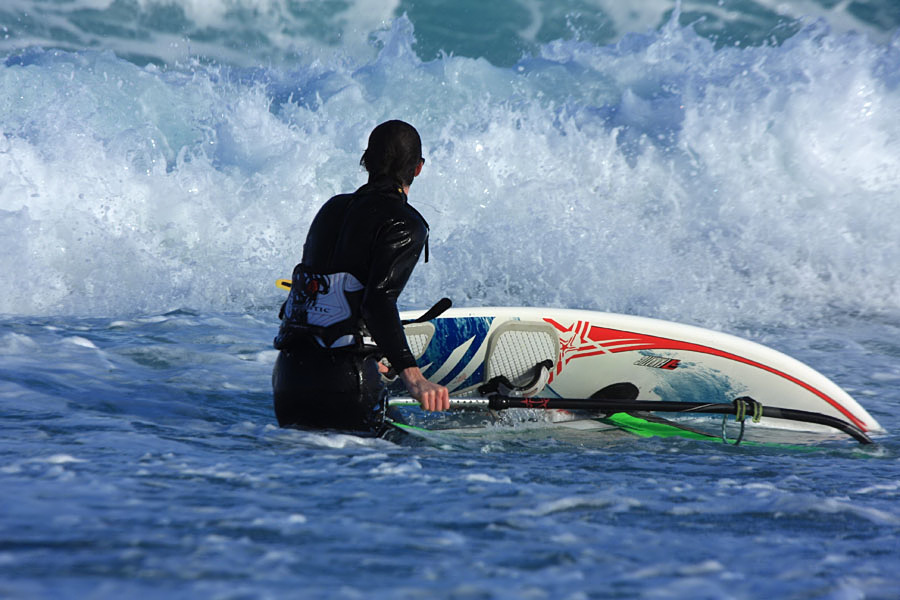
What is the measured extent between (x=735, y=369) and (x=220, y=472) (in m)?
3.17

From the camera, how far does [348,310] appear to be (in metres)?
3.46

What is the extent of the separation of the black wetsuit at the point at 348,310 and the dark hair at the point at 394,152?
54mm

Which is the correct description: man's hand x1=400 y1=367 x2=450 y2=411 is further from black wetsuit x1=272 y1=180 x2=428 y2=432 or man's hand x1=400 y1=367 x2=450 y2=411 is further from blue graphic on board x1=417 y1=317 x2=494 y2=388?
blue graphic on board x1=417 y1=317 x2=494 y2=388

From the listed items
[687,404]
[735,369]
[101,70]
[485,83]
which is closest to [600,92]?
[485,83]

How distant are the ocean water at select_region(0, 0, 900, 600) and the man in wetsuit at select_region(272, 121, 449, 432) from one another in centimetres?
22

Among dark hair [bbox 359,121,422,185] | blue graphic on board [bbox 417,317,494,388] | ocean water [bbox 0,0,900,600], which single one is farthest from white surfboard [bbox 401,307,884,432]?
dark hair [bbox 359,121,422,185]

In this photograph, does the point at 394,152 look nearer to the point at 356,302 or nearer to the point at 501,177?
the point at 356,302

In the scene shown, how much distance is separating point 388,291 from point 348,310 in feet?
0.73

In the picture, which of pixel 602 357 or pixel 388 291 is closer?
pixel 388 291

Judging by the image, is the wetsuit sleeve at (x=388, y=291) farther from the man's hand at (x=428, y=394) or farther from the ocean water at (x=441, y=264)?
the ocean water at (x=441, y=264)

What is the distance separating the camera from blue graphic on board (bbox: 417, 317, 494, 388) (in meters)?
4.97

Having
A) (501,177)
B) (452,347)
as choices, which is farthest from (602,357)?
(501,177)

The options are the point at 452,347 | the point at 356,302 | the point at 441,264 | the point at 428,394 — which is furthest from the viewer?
the point at 441,264

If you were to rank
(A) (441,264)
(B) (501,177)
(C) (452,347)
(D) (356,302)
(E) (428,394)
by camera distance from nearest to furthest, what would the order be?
(E) (428,394) → (D) (356,302) → (C) (452,347) → (A) (441,264) → (B) (501,177)
